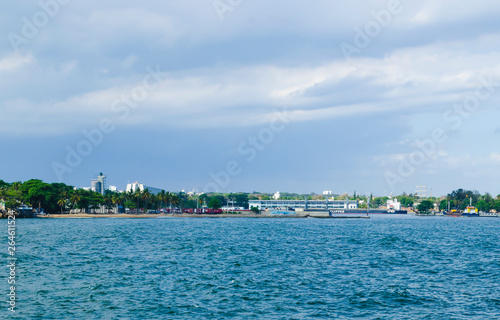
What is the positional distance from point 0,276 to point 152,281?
14046 millimetres

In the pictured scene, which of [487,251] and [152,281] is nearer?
[152,281]

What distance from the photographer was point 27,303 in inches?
1300

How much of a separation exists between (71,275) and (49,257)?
16.5 m

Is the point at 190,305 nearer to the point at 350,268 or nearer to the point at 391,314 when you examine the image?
the point at 391,314

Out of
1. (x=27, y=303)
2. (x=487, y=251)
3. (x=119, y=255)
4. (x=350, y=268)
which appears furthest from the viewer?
(x=487, y=251)

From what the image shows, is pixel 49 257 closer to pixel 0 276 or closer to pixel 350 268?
pixel 0 276

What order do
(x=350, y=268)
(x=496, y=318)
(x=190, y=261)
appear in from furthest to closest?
(x=190, y=261), (x=350, y=268), (x=496, y=318)

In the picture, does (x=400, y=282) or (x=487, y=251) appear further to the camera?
(x=487, y=251)

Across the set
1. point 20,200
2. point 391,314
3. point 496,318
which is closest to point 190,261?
point 391,314

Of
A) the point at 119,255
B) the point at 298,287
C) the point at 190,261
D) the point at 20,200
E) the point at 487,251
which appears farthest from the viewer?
the point at 20,200

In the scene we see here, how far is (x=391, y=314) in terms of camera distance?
1227 inches

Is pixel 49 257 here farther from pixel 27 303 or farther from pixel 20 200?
pixel 20 200

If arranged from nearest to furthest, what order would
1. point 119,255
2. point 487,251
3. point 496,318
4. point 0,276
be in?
point 496,318 → point 0,276 → point 119,255 → point 487,251

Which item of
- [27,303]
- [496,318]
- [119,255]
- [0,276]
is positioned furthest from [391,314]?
[119,255]
